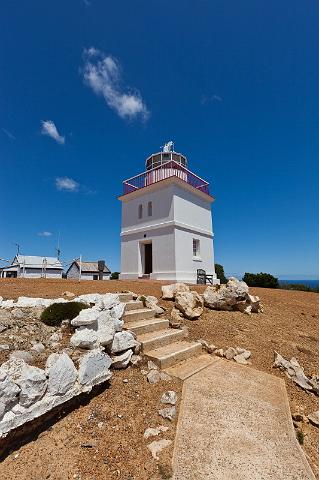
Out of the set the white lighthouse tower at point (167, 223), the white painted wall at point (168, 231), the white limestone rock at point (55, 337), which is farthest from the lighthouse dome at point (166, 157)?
the white limestone rock at point (55, 337)

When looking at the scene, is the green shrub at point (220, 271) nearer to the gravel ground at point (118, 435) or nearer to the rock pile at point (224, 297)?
the rock pile at point (224, 297)

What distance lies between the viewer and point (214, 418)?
3.52m

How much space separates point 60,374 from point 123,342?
5.19ft

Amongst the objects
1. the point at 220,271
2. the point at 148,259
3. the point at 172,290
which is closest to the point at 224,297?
the point at 172,290

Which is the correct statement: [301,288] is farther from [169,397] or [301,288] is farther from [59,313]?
[59,313]

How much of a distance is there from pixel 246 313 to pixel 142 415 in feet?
20.4

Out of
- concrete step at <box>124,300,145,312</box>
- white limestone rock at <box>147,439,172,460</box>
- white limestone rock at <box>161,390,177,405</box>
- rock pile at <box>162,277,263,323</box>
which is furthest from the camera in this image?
rock pile at <box>162,277,263,323</box>

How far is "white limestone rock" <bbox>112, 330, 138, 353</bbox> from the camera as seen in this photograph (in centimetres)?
472

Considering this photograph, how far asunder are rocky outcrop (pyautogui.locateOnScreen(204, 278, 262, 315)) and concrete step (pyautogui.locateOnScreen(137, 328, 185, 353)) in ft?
9.26

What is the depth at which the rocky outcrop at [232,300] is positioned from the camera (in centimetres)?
888

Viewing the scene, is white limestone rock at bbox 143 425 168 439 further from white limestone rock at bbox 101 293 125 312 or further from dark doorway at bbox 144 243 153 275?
dark doorway at bbox 144 243 153 275

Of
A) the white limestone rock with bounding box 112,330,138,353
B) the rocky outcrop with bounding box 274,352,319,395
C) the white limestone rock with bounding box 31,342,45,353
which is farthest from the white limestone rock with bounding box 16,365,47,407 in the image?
the rocky outcrop with bounding box 274,352,319,395

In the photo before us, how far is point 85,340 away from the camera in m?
4.37

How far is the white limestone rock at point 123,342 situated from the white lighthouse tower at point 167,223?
37.2ft
